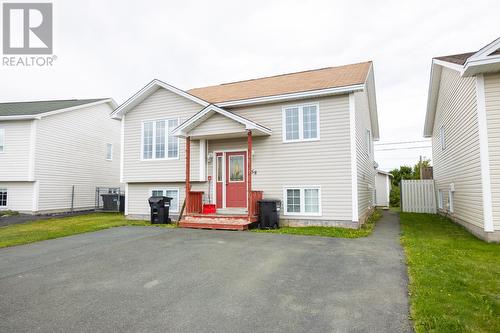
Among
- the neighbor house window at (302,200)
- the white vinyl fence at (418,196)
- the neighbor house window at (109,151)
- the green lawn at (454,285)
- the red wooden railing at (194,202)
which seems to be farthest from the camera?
the neighbor house window at (109,151)

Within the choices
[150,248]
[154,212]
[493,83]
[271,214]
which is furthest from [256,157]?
[493,83]

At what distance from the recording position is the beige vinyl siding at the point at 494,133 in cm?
758

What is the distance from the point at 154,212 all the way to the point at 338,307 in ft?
32.0

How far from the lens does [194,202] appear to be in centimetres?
1167

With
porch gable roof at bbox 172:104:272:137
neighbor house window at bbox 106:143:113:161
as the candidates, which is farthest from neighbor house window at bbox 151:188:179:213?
neighbor house window at bbox 106:143:113:161

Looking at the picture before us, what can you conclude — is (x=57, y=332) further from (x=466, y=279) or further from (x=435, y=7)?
(x=435, y=7)

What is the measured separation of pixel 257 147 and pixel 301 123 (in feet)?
6.42

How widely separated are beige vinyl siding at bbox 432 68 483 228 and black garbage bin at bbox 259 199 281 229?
5.92 meters

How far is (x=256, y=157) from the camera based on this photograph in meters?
11.6

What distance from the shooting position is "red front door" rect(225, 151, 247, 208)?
1177 cm

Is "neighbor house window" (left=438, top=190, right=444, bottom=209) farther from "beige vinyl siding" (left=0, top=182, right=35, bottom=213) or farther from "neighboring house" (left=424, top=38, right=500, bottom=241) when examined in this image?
"beige vinyl siding" (left=0, top=182, right=35, bottom=213)

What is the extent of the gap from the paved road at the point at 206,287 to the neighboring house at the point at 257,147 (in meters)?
2.97

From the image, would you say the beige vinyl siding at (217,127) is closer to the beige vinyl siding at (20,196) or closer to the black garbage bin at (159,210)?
the black garbage bin at (159,210)

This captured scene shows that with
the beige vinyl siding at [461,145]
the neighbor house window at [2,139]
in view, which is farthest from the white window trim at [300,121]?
the neighbor house window at [2,139]
